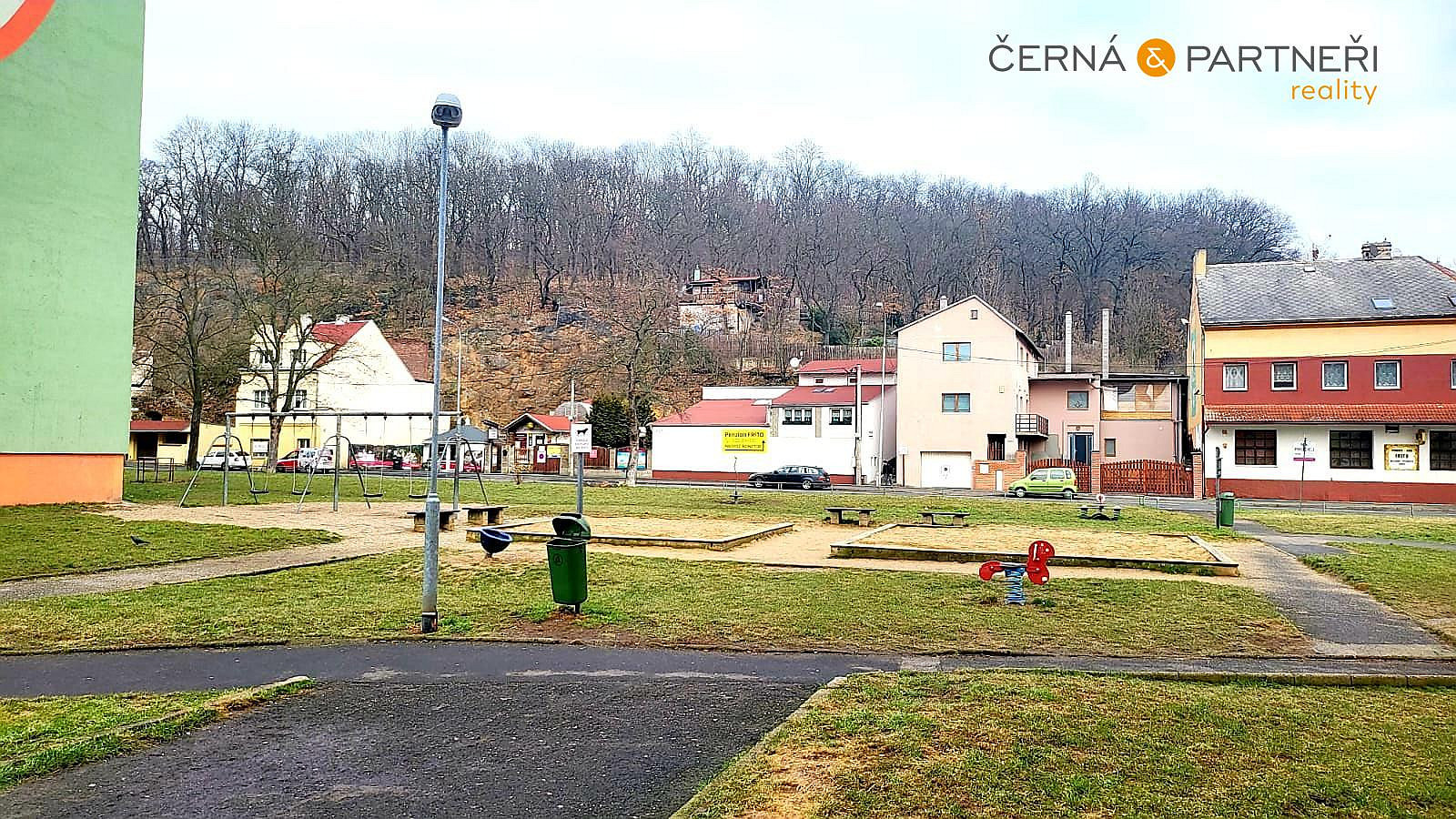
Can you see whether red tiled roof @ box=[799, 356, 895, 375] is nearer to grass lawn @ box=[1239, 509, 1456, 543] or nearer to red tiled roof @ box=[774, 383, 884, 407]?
red tiled roof @ box=[774, 383, 884, 407]

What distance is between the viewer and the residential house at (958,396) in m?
52.1

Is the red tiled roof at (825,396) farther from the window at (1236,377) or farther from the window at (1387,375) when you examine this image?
the window at (1387,375)

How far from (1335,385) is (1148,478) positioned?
333 inches

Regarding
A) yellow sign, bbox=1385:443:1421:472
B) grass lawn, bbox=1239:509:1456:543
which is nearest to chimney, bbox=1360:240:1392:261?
yellow sign, bbox=1385:443:1421:472

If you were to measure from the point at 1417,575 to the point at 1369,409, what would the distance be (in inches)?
1296

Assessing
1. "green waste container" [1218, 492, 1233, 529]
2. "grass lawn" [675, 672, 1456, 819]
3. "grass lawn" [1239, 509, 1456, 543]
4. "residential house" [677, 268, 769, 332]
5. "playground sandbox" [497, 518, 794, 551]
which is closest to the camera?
"grass lawn" [675, 672, 1456, 819]

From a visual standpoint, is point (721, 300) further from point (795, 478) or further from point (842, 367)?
point (795, 478)

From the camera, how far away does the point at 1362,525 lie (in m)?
27.0

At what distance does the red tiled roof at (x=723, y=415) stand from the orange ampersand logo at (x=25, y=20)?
35762 mm

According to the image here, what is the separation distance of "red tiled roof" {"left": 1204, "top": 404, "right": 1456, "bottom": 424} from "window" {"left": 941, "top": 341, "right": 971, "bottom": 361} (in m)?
11.6

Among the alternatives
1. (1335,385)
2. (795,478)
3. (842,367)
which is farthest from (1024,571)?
(842,367)

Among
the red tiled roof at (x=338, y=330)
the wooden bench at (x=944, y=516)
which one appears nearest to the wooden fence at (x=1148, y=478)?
the wooden bench at (x=944, y=516)

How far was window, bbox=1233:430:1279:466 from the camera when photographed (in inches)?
1746

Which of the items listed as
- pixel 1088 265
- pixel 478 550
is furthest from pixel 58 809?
pixel 1088 265
